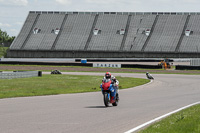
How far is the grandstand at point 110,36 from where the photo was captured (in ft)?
294

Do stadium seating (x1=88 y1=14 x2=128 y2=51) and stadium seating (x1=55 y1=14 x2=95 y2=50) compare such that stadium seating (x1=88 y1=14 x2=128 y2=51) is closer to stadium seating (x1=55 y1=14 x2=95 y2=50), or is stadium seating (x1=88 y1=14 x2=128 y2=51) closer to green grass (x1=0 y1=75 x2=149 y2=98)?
stadium seating (x1=55 y1=14 x2=95 y2=50)

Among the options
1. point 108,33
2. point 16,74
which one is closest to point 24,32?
point 108,33

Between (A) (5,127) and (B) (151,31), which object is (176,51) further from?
(A) (5,127)

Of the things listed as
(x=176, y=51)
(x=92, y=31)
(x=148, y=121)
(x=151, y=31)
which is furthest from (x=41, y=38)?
(x=148, y=121)

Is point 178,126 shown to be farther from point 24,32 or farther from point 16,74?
point 24,32

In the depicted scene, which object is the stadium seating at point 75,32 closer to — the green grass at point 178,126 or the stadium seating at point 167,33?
the stadium seating at point 167,33

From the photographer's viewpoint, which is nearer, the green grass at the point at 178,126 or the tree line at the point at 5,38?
the green grass at the point at 178,126

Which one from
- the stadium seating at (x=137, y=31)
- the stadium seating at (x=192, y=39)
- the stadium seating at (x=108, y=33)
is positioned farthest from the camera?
the stadium seating at (x=108, y=33)

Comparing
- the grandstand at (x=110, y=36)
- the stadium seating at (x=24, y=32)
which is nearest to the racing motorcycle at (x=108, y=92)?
the grandstand at (x=110, y=36)

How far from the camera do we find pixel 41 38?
96.2 meters

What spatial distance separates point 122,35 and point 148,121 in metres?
82.6

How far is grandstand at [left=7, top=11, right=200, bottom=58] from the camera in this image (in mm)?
Answer: 89500

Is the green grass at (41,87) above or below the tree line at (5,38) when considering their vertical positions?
below

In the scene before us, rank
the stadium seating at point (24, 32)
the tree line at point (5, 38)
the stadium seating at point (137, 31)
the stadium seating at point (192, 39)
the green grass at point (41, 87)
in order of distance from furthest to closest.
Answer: the tree line at point (5, 38), the stadium seating at point (24, 32), the stadium seating at point (137, 31), the stadium seating at point (192, 39), the green grass at point (41, 87)
